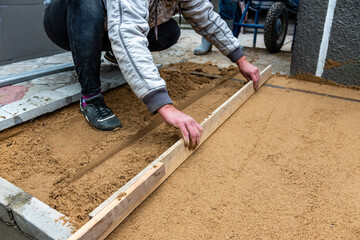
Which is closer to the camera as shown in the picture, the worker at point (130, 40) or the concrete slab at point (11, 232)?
the concrete slab at point (11, 232)

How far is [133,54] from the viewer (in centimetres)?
121

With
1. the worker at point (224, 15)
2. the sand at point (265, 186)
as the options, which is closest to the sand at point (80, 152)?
the sand at point (265, 186)

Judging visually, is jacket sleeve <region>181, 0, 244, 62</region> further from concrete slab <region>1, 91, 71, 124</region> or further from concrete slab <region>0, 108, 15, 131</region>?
concrete slab <region>0, 108, 15, 131</region>

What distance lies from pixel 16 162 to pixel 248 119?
1297 mm

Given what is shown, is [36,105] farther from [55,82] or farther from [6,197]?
[6,197]

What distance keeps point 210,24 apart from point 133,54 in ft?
2.70

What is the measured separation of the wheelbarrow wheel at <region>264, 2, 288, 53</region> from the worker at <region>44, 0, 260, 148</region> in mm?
1499

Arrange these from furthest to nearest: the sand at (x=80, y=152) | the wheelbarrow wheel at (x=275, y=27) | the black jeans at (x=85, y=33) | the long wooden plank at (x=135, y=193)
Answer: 1. the wheelbarrow wheel at (x=275, y=27)
2. the black jeans at (x=85, y=33)
3. the sand at (x=80, y=152)
4. the long wooden plank at (x=135, y=193)

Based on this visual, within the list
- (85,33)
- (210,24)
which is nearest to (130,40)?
(85,33)

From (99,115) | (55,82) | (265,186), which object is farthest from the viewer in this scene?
(55,82)

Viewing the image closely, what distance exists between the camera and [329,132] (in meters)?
1.55

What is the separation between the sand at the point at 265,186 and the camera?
948 millimetres

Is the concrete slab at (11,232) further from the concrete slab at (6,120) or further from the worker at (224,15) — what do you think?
the worker at (224,15)

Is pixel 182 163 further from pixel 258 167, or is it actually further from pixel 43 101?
pixel 43 101
